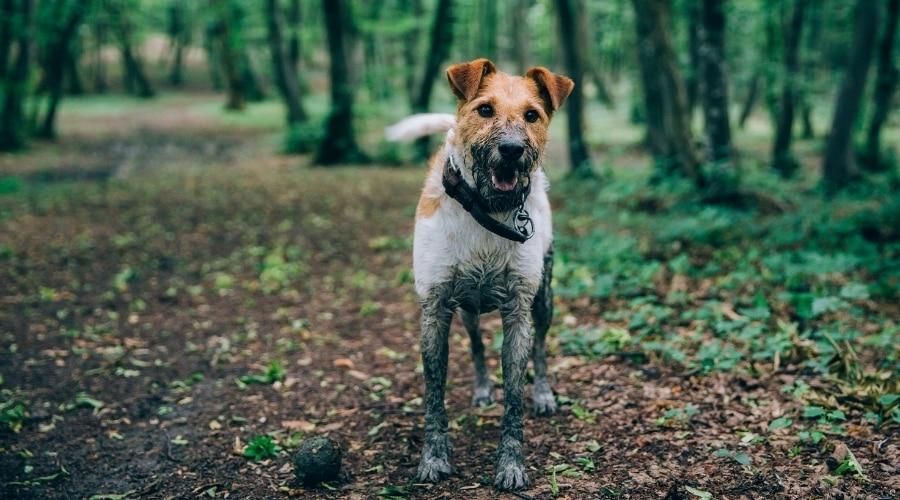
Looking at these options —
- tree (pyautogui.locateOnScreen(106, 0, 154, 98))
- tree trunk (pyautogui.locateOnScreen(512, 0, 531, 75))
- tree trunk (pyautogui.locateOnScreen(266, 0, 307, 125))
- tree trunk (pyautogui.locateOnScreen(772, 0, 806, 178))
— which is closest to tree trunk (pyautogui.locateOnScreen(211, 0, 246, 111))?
tree (pyautogui.locateOnScreen(106, 0, 154, 98))

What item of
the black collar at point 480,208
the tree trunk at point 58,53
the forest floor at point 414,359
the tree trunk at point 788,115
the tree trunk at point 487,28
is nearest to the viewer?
the black collar at point 480,208

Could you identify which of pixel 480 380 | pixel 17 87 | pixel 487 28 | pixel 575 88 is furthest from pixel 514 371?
pixel 487 28

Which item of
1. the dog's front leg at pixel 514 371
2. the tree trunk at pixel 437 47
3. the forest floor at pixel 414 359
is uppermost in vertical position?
the tree trunk at pixel 437 47

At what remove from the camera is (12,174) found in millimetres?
15508

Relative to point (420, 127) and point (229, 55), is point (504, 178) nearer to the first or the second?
point (420, 127)

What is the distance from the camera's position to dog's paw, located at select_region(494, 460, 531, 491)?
12.1 feet

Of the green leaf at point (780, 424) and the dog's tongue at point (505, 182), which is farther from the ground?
the dog's tongue at point (505, 182)

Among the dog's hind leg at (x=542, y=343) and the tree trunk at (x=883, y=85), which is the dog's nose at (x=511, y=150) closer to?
the dog's hind leg at (x=542, y=343)

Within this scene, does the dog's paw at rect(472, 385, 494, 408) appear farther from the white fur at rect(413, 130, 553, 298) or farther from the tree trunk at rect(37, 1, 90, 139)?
the tree trunk at rect(37, 1, 90, 139)

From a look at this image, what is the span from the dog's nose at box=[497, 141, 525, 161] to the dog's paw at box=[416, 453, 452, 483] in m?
1.74

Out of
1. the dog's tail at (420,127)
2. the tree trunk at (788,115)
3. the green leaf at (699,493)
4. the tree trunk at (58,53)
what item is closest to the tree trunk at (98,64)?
the tree trunk at (58,53)

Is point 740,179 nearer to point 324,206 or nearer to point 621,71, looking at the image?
point 324,206

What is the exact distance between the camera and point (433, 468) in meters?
3.86

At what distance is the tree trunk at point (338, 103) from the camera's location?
1741cm
